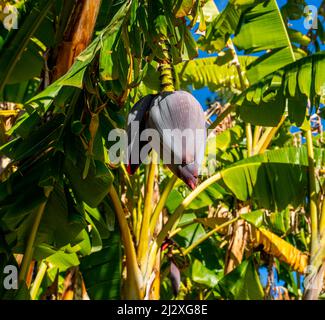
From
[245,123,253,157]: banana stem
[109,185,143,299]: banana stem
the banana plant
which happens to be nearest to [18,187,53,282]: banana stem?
the banana plant

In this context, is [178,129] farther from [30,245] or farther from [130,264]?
[130,264]

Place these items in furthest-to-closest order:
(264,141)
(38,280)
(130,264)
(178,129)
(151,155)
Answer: (264,141) < (38,280) < (130,264) < (151,155) < (178,129)

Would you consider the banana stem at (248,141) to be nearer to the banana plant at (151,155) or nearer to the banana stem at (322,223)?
the banana plant at (151,155)

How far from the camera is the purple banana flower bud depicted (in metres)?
1.08

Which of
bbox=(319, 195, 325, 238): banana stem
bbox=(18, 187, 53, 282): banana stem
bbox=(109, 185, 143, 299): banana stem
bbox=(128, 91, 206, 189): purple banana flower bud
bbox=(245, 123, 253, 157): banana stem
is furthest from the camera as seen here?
bbox=(245, 123, 253, 157): banana stem

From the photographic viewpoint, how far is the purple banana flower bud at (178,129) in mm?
1075

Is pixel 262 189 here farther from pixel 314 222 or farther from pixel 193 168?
pixel 193 168

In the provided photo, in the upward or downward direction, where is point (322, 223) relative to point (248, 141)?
downward

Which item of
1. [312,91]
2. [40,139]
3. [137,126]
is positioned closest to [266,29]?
[312,91]

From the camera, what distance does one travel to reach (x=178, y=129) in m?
1.11

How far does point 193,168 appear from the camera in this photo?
107 cm

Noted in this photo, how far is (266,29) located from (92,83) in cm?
170

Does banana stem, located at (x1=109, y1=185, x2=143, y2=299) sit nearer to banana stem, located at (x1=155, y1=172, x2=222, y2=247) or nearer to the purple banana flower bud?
banana stem, located at (x1=155, y1=172, x2=222, y2=247)

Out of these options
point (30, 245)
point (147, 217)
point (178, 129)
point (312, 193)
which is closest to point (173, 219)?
point (147, 217)
